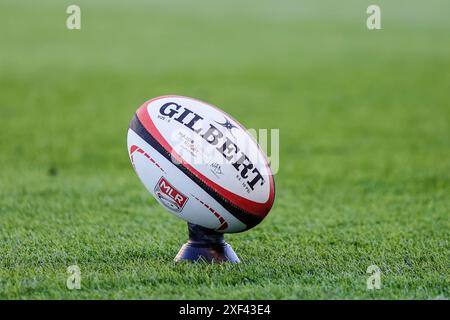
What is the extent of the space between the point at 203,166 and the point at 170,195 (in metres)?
0.26

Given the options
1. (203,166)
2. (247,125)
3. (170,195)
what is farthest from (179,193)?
(247,125)

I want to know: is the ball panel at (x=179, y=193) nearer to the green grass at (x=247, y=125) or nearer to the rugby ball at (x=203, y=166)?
the rugby ball at (x=203, y=166)

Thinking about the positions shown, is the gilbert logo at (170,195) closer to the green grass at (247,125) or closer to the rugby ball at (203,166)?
the rugby ball at (203,166)

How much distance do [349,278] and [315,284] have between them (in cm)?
22

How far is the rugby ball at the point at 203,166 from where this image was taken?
4430 millimetres

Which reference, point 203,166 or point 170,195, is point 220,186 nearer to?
point 203,166

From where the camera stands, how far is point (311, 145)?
9.82 m

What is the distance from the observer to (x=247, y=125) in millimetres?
10789

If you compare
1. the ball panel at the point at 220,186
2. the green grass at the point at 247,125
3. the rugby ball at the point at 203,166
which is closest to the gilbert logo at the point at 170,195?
the rugby ball at the point at 203,166

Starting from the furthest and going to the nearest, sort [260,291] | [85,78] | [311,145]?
[85,78], [311,145], [260,291]

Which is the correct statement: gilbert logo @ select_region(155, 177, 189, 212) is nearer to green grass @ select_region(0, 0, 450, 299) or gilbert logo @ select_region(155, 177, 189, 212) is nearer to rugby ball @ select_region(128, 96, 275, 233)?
rugby ball @ select_region(128, 96, 275, 233)

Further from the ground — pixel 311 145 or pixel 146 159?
pixel 146 159
